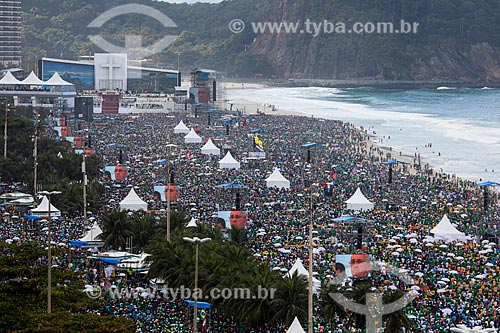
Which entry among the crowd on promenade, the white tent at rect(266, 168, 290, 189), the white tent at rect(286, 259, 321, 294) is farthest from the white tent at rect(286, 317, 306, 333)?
the white tent at rect(266, 168, 290, 189)

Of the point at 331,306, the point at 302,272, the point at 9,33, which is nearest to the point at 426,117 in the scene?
the point at 9,33

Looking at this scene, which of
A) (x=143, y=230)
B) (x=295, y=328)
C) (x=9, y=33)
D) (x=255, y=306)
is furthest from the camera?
(x=9, y=33)

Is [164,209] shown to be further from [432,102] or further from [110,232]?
[432,102]

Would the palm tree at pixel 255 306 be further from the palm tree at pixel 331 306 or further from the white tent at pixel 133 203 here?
the white tent at pixel 133 203

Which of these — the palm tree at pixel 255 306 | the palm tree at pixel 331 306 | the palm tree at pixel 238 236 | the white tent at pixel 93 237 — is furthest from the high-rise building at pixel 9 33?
the palm tree at pixel 331 306

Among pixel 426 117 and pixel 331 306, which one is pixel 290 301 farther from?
pixel 426 117
